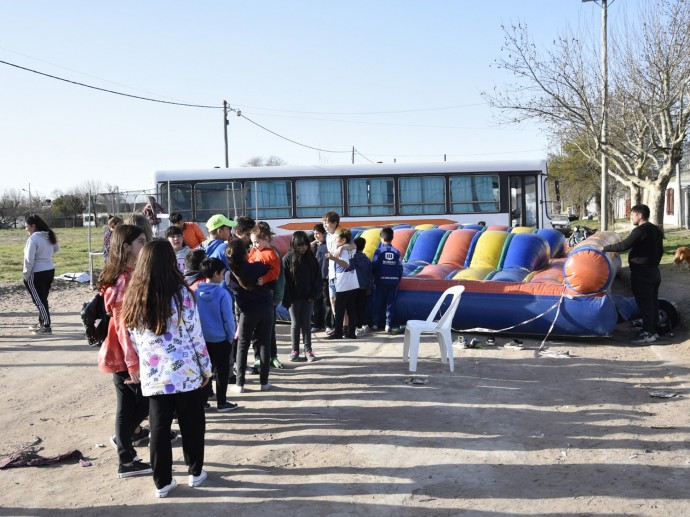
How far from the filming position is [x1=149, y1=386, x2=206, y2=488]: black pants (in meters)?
4.58

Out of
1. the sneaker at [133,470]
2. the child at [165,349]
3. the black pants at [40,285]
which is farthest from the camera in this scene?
the black pants at [40,285]

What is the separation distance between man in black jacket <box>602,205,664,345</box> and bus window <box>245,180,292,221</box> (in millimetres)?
12503

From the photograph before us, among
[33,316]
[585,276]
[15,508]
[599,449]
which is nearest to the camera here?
[15,508]

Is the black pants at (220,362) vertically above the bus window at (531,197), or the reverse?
the bus window at (531,197)

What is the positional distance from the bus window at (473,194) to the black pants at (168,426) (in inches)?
645

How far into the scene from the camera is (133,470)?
5.05 meters

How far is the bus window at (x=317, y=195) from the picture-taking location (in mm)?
20750

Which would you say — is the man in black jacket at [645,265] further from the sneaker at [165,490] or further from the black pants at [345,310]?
the sneaker at [165,490]

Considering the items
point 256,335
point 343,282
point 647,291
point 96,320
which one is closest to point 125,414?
point 96,320

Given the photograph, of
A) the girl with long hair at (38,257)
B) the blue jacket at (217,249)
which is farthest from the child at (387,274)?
the girl with long hair at (38,257)

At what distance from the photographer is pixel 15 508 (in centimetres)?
453

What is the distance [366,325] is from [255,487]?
613 cm

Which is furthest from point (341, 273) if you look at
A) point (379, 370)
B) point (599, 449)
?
point (599, 449)

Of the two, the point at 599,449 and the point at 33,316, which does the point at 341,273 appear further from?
the point at 33,316
